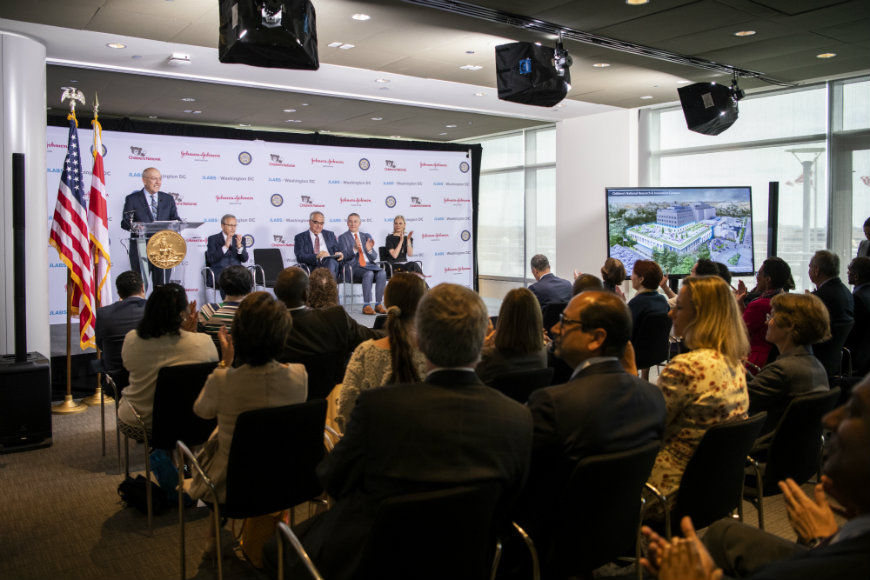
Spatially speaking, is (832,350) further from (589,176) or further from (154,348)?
(589,176)

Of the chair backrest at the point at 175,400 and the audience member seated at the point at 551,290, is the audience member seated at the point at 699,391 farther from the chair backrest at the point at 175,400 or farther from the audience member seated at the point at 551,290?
the audience member seated at the point at 551,290

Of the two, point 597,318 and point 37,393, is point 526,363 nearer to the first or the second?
point 597,318

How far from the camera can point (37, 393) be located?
195 inches

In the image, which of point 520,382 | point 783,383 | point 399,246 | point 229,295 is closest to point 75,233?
point 229,295

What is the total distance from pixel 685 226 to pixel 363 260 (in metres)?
5.13

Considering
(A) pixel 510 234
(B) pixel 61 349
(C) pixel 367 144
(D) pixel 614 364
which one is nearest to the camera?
(D) pixel 614 364

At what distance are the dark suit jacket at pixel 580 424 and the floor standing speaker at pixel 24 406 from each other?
4193 millimetres

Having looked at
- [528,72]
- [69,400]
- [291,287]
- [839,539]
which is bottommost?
[69,400]

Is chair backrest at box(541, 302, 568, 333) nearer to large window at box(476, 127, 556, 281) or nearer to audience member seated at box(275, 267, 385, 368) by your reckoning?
audience member seated at box(275, 267, 385, 368)

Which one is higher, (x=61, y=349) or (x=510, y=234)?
(x=510, y=234)

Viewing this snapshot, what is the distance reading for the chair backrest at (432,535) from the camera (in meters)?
1.57

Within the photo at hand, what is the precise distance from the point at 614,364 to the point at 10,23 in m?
6.26

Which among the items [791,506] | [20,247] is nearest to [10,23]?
[20,247]

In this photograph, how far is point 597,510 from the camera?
80.2 inches
